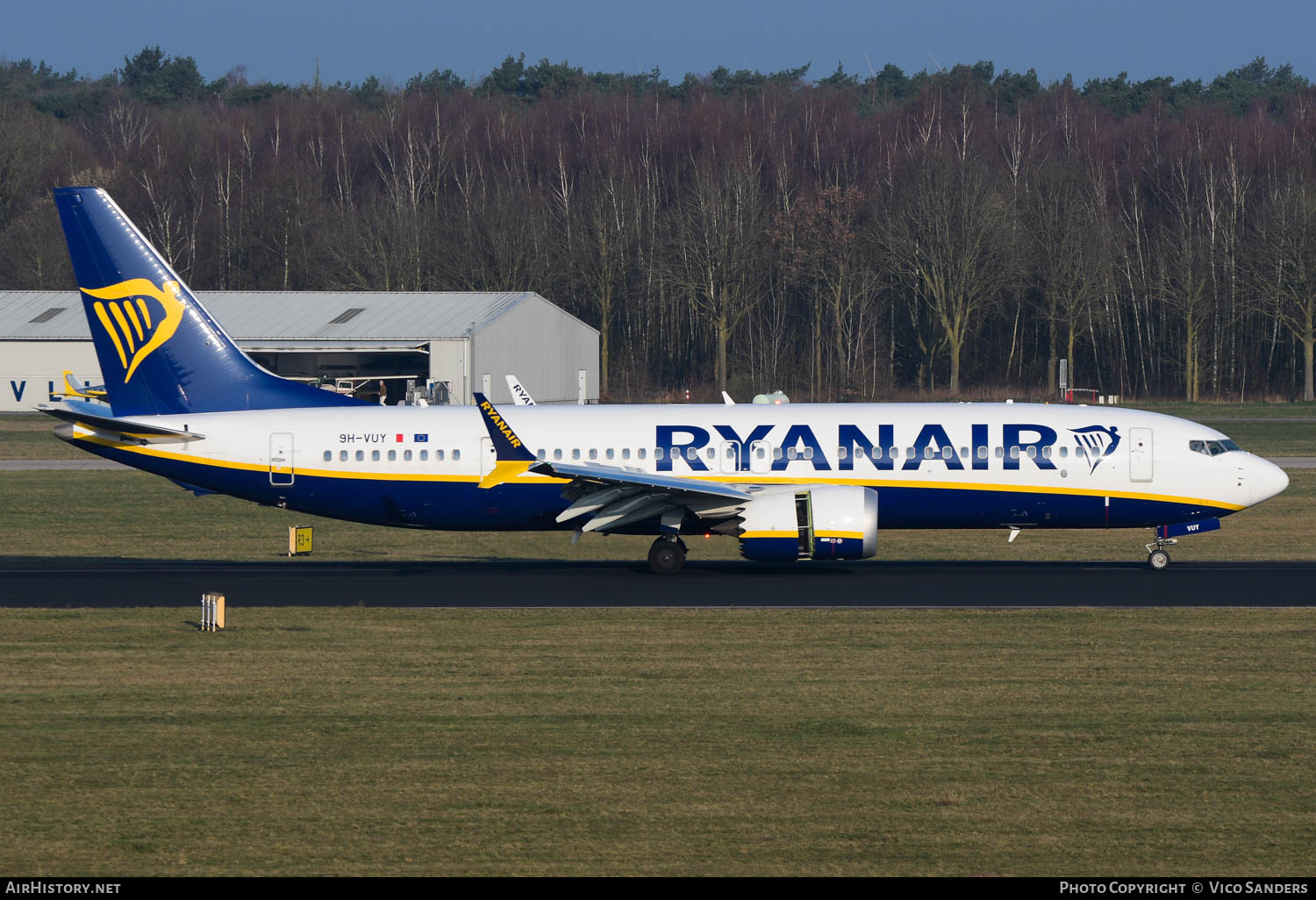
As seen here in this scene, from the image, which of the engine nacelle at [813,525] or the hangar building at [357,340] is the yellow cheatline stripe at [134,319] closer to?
the engine nacelle at [813,525]

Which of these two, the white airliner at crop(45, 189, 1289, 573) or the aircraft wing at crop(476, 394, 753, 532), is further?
the white airliner at crop(45, 189, 1289, 573)

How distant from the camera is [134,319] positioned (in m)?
36.3

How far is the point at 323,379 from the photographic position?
99.6m

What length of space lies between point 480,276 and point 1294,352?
246 ft

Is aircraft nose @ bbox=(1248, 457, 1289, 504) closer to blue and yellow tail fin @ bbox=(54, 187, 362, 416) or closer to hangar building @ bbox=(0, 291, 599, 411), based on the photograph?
blue and yellow tail fin @ bbox=(54, 187, 362, 416)

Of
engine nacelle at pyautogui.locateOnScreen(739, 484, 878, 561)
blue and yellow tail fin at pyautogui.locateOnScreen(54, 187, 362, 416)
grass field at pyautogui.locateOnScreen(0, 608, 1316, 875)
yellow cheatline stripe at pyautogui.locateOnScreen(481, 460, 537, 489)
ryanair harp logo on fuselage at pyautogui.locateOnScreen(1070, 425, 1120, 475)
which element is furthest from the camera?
blue and yellow tail fin at pyautogui.locateOnScreen(54, 187, 362, 416)

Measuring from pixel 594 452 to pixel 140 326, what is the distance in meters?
12.0

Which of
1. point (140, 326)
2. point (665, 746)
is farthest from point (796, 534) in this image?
point (140, 326)

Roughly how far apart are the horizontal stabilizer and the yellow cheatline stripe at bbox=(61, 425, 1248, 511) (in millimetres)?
290

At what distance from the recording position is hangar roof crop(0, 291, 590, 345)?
334 ft

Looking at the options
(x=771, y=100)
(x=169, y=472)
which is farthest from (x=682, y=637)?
(x=771, y=100)

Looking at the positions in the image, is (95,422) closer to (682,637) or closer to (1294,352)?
(682,637)

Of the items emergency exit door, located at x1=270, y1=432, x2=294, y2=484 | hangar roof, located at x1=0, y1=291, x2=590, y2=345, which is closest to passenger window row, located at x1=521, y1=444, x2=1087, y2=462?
emergency exit door, located at x1=270, y1=432, x2=294, y2=484

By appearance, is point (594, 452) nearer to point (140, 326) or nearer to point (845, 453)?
point (845, 453)
